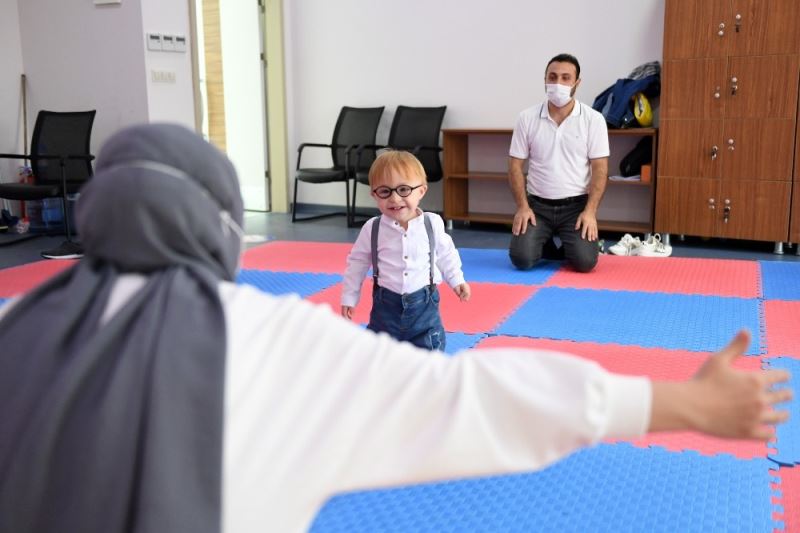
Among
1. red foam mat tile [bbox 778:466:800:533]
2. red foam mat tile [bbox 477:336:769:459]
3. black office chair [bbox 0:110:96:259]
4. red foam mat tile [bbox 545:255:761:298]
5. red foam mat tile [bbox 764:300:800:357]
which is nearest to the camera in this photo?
red foam mat tile [bbox 778:466:800:533]

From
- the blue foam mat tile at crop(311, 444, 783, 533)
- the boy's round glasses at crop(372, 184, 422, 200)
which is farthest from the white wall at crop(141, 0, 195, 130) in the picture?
the blue foam mat tile at crop(311, 444, 783, 533)

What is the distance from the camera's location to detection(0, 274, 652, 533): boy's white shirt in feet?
3.05

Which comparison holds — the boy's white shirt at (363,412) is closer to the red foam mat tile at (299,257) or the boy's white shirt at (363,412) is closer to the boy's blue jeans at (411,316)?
the boy's blue jeans at (411,316)

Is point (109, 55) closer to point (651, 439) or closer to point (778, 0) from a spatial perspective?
point (778, 0)

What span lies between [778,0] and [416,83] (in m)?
3.45

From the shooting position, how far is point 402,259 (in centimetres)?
294

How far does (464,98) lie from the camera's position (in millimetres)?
7809

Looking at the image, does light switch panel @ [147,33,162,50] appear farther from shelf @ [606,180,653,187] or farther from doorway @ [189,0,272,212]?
shelf @ [606,180,653,187]

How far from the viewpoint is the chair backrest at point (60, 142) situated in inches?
279

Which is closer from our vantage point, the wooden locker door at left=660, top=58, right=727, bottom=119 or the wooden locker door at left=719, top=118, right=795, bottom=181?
the wooden locker door at left=719, top=118, right=795, bottom=181

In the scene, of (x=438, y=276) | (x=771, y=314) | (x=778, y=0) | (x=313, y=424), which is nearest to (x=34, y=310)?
(x=313, y=424)

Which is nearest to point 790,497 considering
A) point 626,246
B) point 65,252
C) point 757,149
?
point 626,246

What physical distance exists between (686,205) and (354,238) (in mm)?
2807

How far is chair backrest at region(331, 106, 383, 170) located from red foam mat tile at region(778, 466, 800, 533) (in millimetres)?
6041
